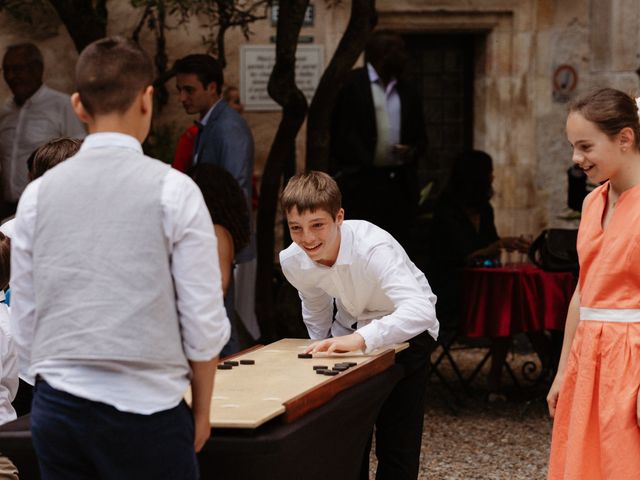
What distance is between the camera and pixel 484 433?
7.23 metres

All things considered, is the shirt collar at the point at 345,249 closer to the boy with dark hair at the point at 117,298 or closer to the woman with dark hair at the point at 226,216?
the woman with dark hair at the point at 226,216

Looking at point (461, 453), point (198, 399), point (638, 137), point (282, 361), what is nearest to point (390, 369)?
point (282, 361)

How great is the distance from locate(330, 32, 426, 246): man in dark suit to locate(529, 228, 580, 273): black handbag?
1126mm

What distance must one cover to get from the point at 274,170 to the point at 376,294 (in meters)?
4.19

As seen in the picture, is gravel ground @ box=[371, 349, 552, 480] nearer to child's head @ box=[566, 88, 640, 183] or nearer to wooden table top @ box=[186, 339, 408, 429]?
wooden table top @ box=[186, 339, 408, 429]

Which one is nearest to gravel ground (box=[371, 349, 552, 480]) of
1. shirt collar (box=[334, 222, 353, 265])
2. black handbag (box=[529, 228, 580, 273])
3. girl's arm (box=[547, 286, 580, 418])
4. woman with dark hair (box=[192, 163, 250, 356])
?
black handbag (box=[529, 228, 580, 273])

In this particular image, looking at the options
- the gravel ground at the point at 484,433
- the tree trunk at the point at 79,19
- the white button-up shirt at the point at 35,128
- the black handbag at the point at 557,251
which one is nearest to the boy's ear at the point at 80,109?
the gravel ground at the point at 484,433

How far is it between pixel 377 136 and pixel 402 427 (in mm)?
3954

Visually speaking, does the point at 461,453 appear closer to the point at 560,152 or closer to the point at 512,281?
the point at 512,281

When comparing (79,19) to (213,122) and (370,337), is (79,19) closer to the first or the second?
(213,122)

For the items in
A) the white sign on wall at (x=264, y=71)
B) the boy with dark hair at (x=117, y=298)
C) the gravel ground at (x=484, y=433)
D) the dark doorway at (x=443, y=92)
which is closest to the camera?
the boy with dark hair at (x=117, y=298)

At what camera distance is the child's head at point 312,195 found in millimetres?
4359

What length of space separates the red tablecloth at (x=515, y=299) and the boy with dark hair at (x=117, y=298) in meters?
4.65

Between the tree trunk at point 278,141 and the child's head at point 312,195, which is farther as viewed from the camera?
A: the tree trunk at point 278,141
